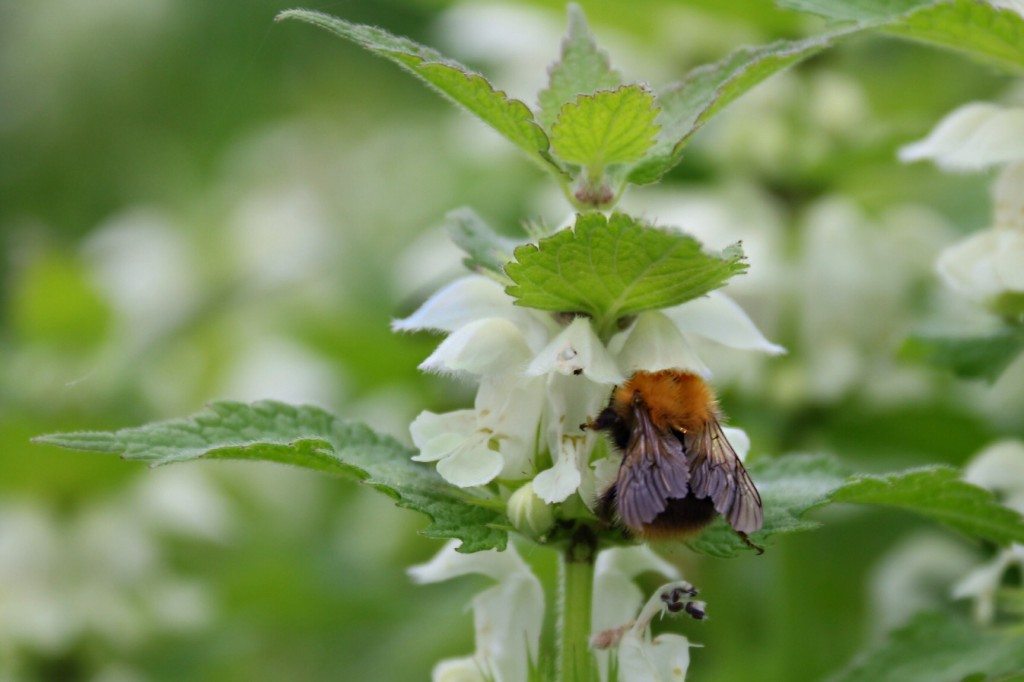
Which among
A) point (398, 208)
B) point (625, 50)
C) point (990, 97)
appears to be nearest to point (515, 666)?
point (625, 50)

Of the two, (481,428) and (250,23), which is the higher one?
(250,23)

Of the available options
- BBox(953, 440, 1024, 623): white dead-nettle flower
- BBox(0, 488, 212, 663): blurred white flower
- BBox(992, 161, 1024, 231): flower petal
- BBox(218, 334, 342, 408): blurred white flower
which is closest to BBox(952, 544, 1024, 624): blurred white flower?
BBox(953, 440, 1024, 623): white dead-nettle flower

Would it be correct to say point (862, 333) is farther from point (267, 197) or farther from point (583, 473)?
point (267, 197)

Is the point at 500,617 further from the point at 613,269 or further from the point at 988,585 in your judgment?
the point at 988,585

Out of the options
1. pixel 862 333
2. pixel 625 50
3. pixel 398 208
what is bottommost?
pixel 862 333

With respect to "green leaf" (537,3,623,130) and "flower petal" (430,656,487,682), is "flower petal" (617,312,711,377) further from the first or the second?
"flower petal" (430,656,487,682)
